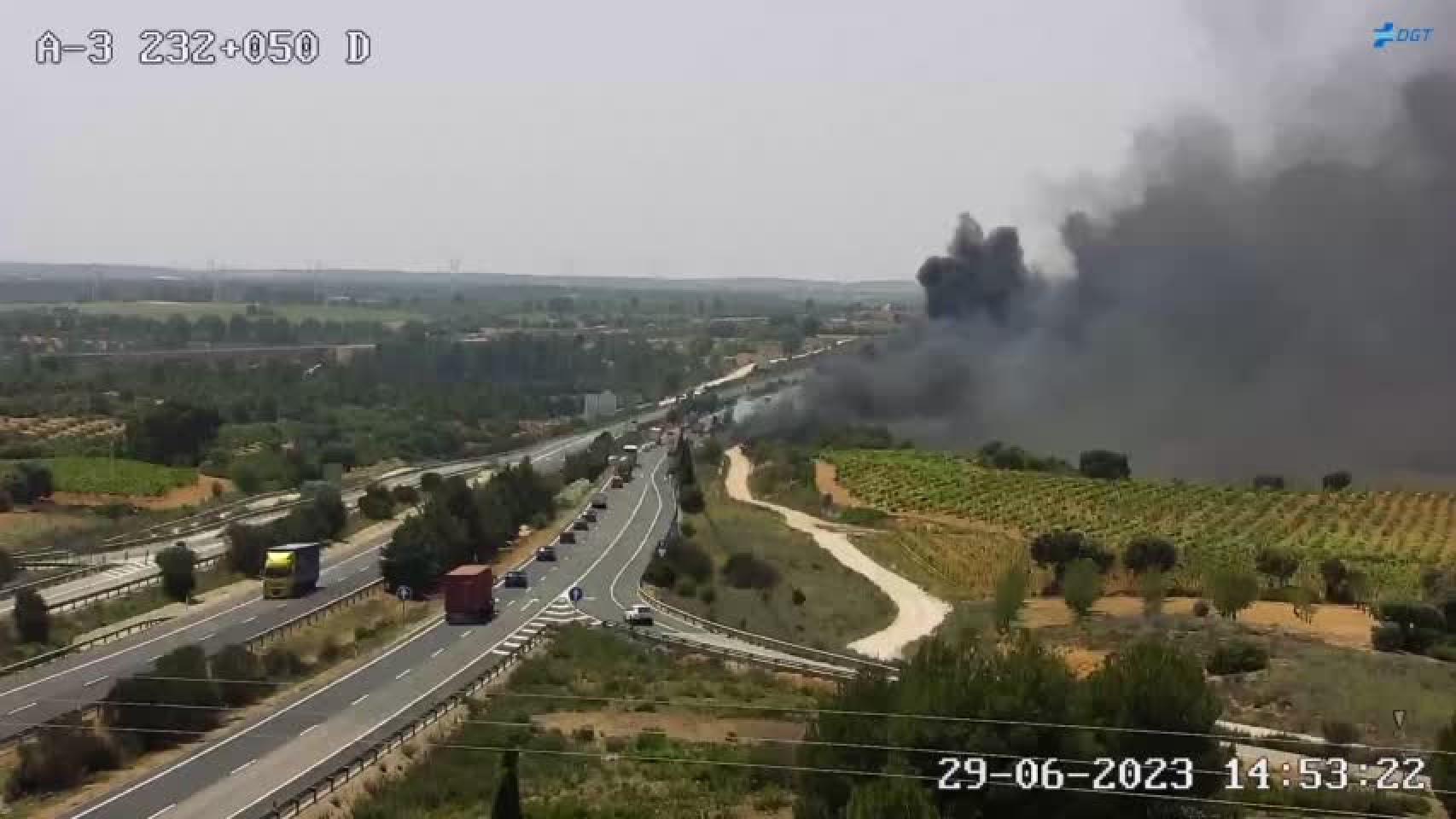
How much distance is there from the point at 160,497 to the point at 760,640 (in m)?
58.8

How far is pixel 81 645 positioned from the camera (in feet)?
159

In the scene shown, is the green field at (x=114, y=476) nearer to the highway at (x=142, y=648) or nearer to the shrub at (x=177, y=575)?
the highway at (x=142, y=648)

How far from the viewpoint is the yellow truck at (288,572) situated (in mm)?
59031

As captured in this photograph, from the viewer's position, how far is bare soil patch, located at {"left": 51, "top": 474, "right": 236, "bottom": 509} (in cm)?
8943

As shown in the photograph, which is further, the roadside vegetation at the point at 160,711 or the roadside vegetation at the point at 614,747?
the roadside vegetation at the point at 160,711

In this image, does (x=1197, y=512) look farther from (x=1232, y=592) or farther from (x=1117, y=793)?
(x=1117, y=793)

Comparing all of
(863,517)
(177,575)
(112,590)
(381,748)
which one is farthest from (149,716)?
(863,517)

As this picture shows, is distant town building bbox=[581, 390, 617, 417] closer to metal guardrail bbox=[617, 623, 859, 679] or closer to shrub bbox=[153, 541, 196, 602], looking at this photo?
shrub bbox=[153, 541, 196, 602]

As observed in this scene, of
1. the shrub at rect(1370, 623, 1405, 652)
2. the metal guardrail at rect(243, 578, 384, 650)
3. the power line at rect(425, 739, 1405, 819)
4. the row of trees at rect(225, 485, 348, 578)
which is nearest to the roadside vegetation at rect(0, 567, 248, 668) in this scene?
the row of trees at rect(225, 485, 348, 578)

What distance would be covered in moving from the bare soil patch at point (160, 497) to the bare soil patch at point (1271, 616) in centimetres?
5944

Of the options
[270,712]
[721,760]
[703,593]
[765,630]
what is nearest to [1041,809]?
[721,760]

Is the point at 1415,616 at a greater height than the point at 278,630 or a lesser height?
greater

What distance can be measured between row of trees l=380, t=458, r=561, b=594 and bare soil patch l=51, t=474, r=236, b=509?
16.7m

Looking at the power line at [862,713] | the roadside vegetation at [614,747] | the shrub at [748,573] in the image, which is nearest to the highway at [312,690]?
the power line at [862,713]
